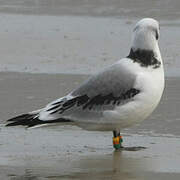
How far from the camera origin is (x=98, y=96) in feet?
24.1

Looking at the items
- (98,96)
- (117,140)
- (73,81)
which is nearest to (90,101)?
(98,96)

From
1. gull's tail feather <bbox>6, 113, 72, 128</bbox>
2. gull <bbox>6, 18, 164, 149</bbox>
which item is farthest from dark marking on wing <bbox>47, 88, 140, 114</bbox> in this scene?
gull's tail feather <bbox>6, 113, 72, 128</bbox>

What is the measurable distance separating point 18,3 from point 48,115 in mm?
8323

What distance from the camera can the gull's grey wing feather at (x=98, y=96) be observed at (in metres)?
7.24

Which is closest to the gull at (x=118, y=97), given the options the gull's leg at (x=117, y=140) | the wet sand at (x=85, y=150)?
the gull's leg at (x=117, y=140)

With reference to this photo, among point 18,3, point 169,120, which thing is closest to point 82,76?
point 169,120

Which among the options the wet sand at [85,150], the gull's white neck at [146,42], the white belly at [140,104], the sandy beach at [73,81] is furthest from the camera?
the gull's white neck at [146,42]

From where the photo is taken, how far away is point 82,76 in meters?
10.5

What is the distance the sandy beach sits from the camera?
6691 millimetres

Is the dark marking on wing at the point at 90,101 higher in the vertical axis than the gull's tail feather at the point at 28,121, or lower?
higher

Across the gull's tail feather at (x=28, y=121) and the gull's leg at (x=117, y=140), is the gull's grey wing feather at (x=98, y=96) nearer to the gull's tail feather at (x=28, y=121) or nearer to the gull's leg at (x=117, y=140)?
the gull's tail feather at (x=28, y=121)

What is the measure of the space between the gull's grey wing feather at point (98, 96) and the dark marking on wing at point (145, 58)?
0.16m

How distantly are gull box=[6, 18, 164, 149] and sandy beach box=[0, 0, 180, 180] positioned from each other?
250 millimetres

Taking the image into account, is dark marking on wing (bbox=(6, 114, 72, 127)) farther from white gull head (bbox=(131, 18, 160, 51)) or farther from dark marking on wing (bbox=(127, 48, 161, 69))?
white gull head (bbox=(131, 18, 160, 51))
